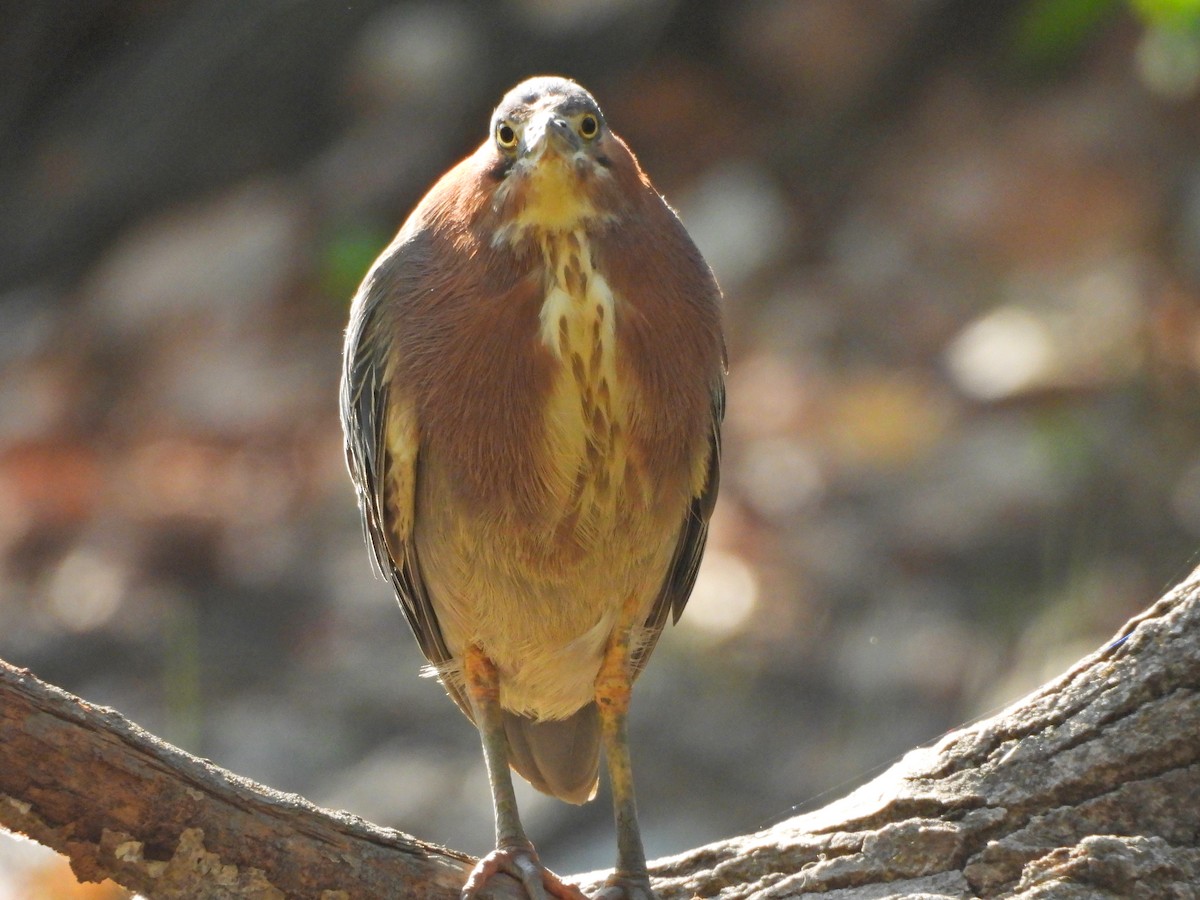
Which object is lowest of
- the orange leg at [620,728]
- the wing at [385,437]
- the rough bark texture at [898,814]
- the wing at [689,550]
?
the rough bark texture at [898,814]

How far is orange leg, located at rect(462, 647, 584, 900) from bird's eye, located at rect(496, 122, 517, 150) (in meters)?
1.21

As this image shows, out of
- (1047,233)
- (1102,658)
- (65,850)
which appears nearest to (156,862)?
(65,850)

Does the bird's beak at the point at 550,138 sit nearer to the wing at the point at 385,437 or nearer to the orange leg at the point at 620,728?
the wing at the point at 385,437

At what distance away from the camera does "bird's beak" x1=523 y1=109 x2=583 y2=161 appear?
3.23 metres

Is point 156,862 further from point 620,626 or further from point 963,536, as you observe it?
point 963,536

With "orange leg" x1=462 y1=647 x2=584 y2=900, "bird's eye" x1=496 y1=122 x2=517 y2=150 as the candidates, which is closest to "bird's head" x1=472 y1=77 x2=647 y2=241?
"bird's eye" x1=496 y1=122 x2=517 y2=150

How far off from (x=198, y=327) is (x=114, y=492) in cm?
113

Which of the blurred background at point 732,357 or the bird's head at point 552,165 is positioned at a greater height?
the blurred background at point 732,357

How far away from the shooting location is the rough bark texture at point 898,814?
2777mm

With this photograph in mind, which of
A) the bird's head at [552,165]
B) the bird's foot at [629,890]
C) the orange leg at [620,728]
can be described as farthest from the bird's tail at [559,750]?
the bird's head at [552,165]

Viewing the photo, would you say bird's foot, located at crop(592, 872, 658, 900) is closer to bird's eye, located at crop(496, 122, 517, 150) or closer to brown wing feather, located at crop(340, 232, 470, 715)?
brown wing feather, located at crop(340, 232, 470, 715)

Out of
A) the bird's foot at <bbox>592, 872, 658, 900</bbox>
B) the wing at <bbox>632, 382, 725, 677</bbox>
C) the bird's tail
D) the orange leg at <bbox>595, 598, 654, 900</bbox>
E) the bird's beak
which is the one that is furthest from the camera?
the bird's tail

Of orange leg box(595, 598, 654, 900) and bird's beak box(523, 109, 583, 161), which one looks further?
orange leg box(595, 598, 654, 900)

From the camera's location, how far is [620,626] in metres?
3.84
